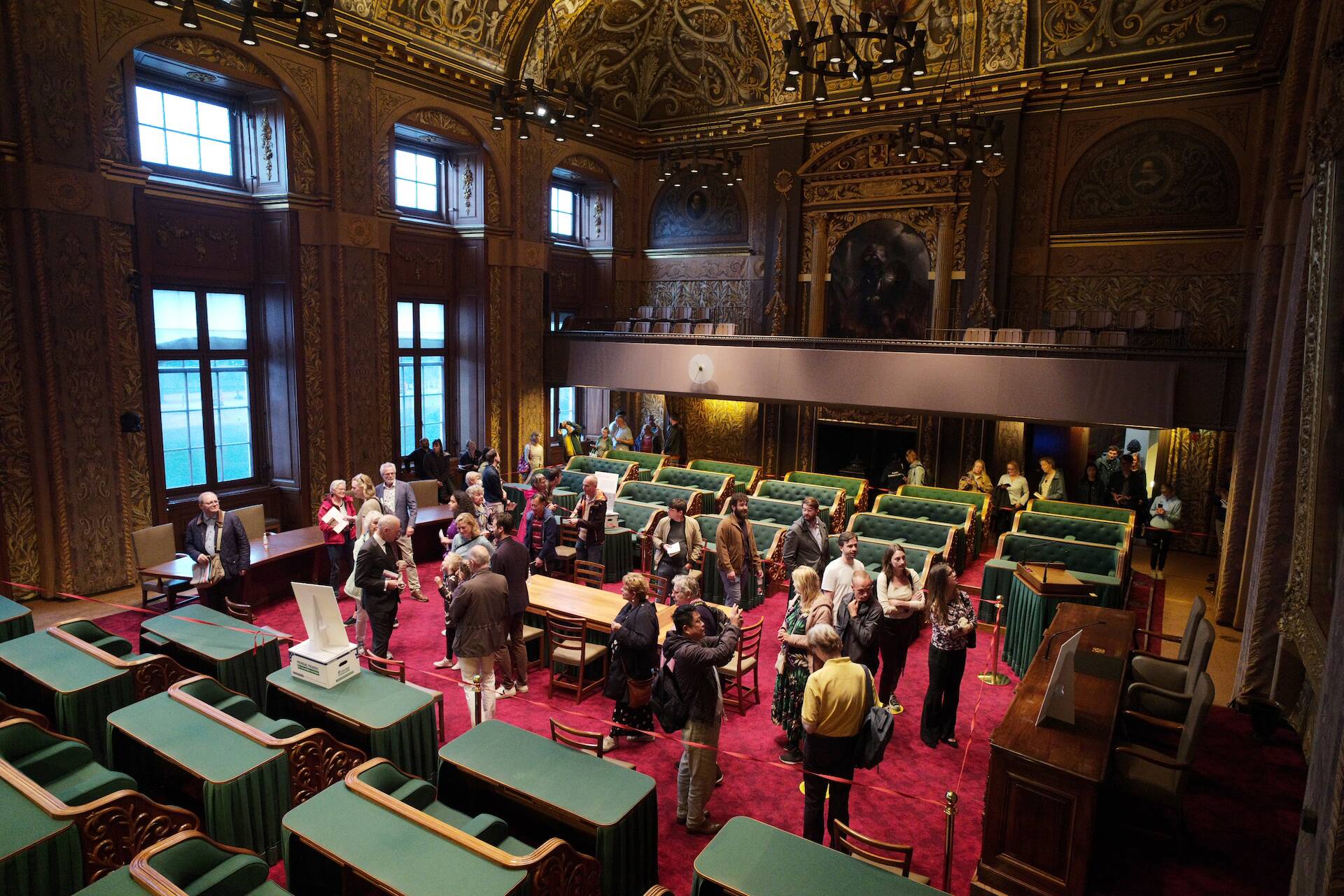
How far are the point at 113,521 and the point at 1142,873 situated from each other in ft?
35.4

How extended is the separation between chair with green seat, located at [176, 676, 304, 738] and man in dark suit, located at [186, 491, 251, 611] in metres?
2.99

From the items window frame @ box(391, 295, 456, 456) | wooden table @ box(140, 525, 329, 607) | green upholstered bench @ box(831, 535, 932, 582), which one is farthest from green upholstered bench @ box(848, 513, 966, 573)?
window frame @ box(391, 295, 456, 456)

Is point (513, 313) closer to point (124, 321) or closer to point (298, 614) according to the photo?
point (124, 321)

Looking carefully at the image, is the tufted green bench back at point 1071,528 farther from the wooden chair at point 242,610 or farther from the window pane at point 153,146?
the window pane at point 153,146

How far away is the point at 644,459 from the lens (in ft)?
46.1

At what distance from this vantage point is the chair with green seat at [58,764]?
4039 millimetres

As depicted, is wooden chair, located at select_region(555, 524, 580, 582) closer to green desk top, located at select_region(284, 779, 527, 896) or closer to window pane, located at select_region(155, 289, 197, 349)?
green desk top, located at select_region(284, 779, 527, 896)

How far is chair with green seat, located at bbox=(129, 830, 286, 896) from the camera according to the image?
3.16 metres

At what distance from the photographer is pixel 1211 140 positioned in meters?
12.2

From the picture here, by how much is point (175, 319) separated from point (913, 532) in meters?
10.1

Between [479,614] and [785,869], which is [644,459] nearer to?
Answer: [479,614]

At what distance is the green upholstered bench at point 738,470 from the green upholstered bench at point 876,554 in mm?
3685

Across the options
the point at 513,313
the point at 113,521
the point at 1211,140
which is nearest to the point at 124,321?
the point at 113,521

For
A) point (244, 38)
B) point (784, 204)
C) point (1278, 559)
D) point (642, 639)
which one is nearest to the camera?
point (642, 639)
